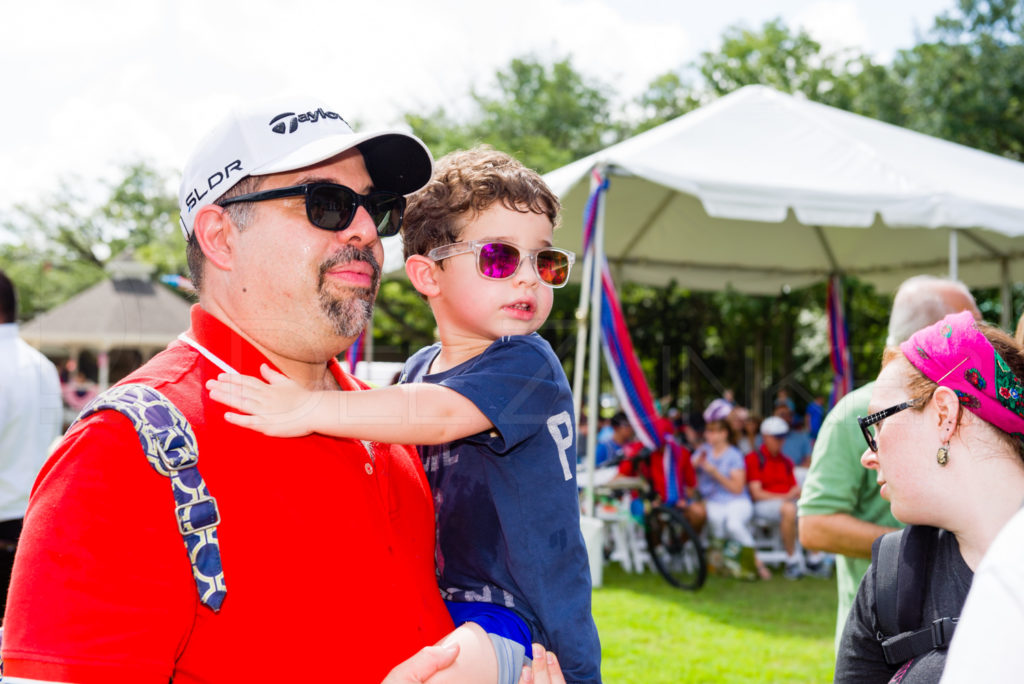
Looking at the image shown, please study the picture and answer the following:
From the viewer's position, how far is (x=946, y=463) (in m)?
1.81

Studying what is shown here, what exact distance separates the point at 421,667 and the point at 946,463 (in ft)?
3.94

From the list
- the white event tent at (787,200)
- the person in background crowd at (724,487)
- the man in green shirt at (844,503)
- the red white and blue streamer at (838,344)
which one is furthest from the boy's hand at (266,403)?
the red white and blue streamer at (838,344)

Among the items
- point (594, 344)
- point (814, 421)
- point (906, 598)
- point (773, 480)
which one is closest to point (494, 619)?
point (906, 598)

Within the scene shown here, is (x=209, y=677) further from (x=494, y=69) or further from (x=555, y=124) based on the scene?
(x=494, y=69)

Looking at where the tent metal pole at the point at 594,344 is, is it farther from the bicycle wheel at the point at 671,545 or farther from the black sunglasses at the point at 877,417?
the black sunglasses at the point at 877,417

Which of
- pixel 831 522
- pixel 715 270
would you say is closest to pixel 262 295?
pixel 831 522

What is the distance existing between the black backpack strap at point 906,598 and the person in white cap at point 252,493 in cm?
99

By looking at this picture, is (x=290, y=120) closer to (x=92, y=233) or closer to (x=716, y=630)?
(x=716, y=630)

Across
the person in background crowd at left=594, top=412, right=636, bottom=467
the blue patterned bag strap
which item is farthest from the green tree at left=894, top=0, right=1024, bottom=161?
the blue patterned bag strap

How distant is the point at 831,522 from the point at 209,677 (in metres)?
2.31

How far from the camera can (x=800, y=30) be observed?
2812 centimetres

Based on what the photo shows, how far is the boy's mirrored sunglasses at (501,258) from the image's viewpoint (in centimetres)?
213

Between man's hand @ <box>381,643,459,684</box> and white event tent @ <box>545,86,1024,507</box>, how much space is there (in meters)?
5.45

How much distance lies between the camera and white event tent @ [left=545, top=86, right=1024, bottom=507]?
278 inches
